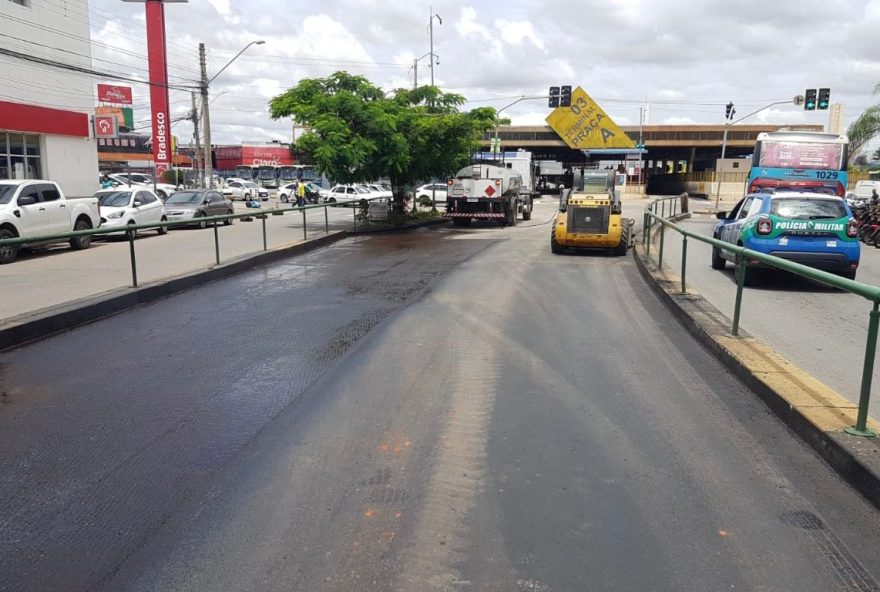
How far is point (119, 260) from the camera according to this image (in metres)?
14.6

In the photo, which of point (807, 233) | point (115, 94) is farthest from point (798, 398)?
point (115, 94)

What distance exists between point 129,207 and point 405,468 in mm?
20685

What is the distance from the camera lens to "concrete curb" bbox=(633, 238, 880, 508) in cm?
435

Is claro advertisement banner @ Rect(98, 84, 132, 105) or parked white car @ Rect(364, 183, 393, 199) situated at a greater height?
claro advertisement banner @ Rect(98, 84, 132, 105)

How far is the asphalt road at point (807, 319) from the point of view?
6.39 metres

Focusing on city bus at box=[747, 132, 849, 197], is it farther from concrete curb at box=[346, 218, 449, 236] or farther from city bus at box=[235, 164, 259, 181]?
city bus at box=[235, 164, 259, 181]

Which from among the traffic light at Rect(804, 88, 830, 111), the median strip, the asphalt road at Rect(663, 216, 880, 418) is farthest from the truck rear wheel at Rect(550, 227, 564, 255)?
the traffic light at Rect(804, 88, 830, 111)

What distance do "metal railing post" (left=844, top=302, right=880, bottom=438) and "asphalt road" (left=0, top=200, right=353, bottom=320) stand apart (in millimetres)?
8783

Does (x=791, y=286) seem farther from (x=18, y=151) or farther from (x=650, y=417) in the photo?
(x=18, y=151)

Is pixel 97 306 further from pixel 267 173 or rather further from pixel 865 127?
pixel 267 173

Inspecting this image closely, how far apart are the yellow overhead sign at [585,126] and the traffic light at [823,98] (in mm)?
30840

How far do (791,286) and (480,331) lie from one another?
6603 mm

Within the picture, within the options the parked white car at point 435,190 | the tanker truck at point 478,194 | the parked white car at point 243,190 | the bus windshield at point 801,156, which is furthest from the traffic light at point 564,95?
the parked white car at point 243,190

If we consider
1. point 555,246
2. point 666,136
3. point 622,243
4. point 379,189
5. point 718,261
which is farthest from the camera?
point 666,136
